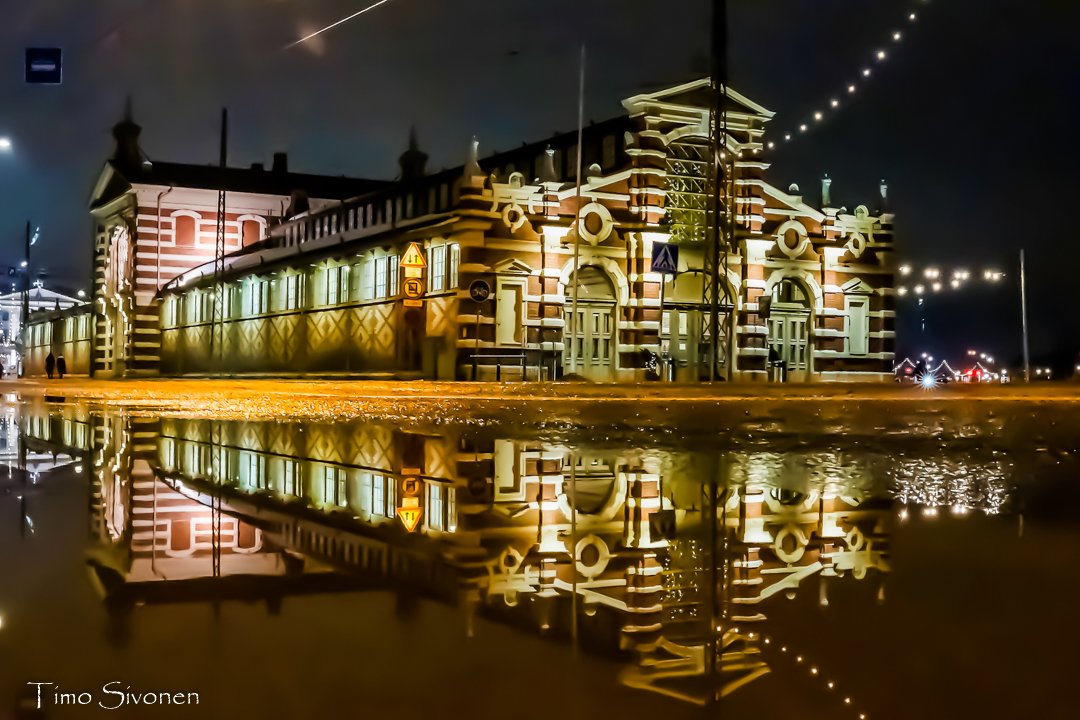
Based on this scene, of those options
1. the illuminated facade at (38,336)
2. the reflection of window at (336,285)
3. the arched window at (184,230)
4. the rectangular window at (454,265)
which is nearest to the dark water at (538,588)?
the rectangular window at (454,265)

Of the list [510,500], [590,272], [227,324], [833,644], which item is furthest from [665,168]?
[833,644]

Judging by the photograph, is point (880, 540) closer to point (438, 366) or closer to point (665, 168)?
point (438, 366)

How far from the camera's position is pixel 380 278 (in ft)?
129

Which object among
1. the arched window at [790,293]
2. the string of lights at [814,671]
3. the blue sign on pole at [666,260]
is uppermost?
the blue sign on pole at [666,260]

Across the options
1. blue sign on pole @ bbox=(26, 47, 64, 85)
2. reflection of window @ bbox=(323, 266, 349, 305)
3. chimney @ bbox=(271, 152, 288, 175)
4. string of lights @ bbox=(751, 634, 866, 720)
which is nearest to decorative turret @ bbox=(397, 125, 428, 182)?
chimney @ bbox=(271, 152, 288, 175)

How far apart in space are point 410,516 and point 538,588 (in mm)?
1883

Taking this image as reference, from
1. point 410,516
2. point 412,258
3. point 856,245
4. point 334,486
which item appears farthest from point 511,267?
point 410,516

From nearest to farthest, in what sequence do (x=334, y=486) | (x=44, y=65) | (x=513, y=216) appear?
(x=334, y=486), (x=44, y=65), (x=513, y=216)

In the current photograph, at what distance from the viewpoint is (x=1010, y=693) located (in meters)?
2.72

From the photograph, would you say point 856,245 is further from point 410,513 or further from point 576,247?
point 410,513

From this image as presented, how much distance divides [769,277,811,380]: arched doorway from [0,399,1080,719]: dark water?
35.3m

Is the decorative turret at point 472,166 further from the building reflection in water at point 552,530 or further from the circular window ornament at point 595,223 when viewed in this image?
the building reflection in water at point 552,530

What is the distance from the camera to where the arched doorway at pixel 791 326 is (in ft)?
142

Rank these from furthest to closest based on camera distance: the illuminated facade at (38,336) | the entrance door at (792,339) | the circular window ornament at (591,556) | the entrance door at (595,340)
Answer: the illuminated facade at (38,336), the entrance door at (792,339), the entrance door at (595,340), the circular window ornament at (591,556)
